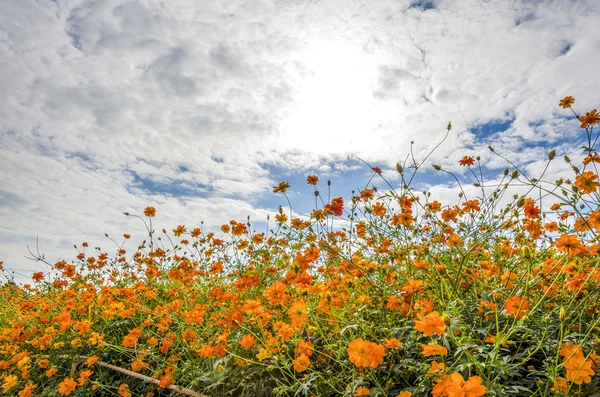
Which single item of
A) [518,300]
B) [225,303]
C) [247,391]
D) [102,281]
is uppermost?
[102,281]

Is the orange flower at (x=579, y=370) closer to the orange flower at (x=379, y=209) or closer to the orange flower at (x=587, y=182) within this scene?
the orange flower at (x=587, y=182)

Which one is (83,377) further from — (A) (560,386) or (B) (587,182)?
(B) (587,182)

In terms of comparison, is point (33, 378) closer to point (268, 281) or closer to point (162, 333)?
point (162, 333)

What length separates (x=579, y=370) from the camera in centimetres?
129

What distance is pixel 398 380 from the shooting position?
5.65 ft

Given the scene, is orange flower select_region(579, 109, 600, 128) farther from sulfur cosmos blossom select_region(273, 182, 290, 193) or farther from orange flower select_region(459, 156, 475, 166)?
sulfur cosmos blossom select_region(273, 182, 290, 193)

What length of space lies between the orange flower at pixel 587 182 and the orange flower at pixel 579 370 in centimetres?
119

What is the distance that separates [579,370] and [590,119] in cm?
194

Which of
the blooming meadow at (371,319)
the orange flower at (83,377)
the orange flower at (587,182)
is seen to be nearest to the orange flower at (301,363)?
the blooming meadow at (371,319)

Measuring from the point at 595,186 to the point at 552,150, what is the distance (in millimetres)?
509

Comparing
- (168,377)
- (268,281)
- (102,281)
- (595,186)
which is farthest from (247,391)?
(102,281)

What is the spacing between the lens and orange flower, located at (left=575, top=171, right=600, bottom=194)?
2.09 metres

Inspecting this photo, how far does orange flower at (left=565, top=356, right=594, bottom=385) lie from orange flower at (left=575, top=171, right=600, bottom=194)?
3.90 feet

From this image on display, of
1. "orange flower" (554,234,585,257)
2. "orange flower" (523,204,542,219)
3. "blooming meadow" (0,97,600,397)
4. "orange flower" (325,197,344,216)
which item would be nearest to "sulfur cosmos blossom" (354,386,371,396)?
"blooming meadow" (0,97,600,397)
